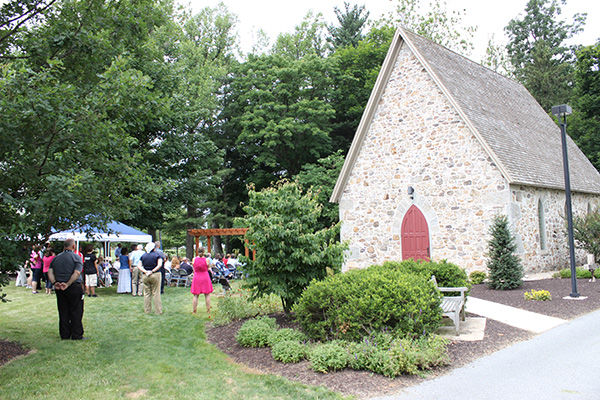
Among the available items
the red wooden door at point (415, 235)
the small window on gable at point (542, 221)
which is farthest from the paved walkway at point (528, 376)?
the small window on gable at point (542, 221)

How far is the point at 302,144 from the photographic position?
95.0 feet

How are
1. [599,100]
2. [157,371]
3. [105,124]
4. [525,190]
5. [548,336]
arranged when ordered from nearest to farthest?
[157,371], [105,124], [548,336], [525,190], [599,100]

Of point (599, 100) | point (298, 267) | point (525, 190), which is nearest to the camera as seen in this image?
point (298, 267)

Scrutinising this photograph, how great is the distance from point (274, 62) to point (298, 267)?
74.8 feet

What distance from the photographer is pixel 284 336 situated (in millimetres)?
7488

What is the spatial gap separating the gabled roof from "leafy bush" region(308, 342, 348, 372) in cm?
1016

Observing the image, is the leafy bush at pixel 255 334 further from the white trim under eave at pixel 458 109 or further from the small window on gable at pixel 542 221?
the small window on gable at pixel 542 221

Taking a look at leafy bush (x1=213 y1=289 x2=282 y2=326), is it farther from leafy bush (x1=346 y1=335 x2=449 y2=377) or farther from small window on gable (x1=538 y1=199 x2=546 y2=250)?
small window on gable (x1=538 y1=199 x2=546 y2=250)

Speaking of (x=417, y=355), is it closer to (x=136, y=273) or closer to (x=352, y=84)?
(x=136, y=273)

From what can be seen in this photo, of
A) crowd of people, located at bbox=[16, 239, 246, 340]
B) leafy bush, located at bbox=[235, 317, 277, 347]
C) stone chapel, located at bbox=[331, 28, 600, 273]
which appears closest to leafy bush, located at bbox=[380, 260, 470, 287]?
leafy bush, located at bbox=[235, 317, 277, 347]

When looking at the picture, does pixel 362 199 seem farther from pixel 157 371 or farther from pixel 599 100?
pixel 599 100

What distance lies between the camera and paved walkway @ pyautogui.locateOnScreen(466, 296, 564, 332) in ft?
28.0

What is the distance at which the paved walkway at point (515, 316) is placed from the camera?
8523 millimetres

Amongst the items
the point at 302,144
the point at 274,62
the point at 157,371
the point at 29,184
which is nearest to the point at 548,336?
the point at 157,371
